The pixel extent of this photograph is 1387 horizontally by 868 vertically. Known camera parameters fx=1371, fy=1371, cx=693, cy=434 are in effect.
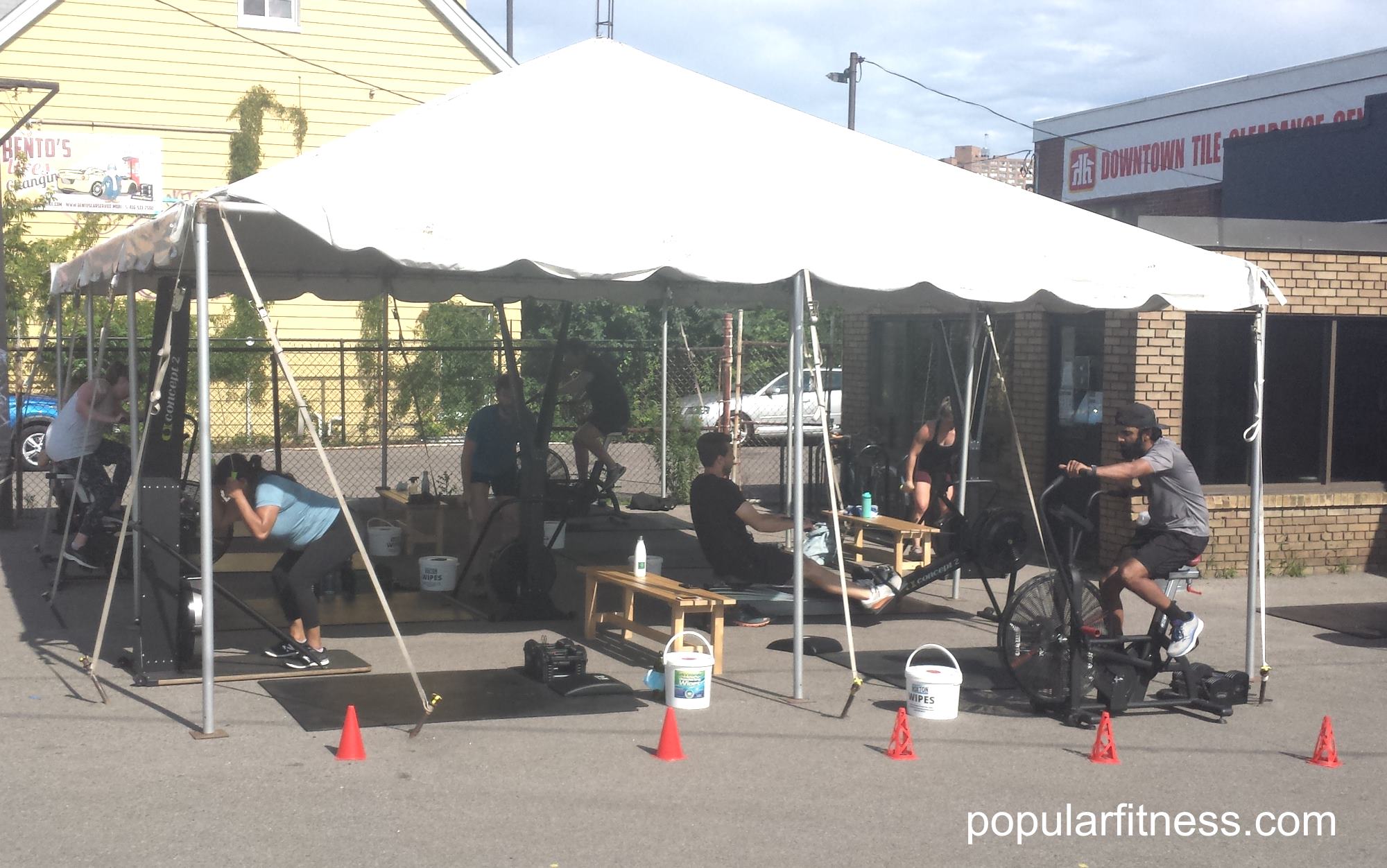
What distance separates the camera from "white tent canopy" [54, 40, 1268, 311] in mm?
7410

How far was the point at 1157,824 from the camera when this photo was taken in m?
5.89

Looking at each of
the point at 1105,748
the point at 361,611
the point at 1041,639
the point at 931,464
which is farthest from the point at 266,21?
the point at 1105,748

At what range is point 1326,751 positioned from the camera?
22.5 feet

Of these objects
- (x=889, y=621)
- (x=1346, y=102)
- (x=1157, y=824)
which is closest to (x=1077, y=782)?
(x=1157, y=824)

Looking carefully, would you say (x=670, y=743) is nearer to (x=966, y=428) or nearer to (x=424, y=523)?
(x=966, y=428)

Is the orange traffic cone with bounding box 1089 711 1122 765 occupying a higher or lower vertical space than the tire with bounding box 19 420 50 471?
Answer: lower

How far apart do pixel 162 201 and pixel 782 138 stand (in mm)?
16851

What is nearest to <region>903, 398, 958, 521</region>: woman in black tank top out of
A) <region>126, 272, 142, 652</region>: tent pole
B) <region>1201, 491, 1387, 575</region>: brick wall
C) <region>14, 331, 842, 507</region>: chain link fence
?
<region>1201, 491, 1387, 575</region>: brick wall

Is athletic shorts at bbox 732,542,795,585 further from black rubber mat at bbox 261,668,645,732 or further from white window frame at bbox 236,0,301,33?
white window frame at bbox 236,0,301,33

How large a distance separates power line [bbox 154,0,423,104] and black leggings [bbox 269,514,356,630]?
657 inches

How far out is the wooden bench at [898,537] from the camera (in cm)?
1130

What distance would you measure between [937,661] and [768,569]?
144cm

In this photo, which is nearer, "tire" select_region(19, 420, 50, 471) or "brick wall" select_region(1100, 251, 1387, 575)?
"brick wall" select_region(1100, 251, 1387, 575)

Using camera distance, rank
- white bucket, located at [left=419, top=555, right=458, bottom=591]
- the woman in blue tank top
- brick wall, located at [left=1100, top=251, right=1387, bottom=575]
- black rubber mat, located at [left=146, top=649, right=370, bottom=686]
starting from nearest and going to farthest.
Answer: black rubber mat, located at [left=146, top=649, right=370, bottom=686] < the woman in blue tank top < white bucket, located at [left=419, top=555, right=458, bottom=591] < brick wall, located at [left=1100, top=251, right=1387, bottom=575]
